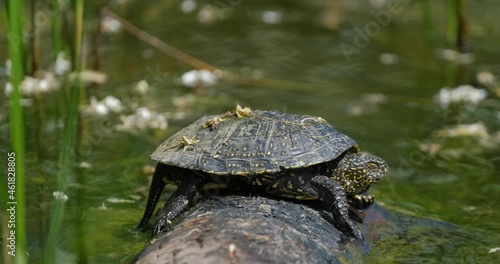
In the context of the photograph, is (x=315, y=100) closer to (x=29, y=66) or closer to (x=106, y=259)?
(x=29, y=66)

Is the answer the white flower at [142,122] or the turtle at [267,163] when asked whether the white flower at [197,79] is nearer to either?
the white flower at [142,122]

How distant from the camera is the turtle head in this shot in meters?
4.72

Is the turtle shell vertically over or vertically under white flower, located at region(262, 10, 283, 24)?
under

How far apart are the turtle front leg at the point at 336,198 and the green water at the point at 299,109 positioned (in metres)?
0.23

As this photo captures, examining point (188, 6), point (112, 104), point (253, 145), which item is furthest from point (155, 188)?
point (188, 6)

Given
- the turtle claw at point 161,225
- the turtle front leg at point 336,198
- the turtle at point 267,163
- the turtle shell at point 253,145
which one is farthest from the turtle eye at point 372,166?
the turtle claw at point 161,225

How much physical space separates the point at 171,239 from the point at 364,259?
44.7 inches

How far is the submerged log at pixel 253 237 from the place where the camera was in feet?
12.2

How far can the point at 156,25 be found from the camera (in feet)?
38.3

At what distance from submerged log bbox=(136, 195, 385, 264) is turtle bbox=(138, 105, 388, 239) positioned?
12cm

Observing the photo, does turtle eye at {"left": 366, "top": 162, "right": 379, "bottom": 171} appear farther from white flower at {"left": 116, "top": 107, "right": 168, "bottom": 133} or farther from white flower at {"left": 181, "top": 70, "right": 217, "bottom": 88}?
white flower at {"left": 181, "top": 70, "right": 217, "bottom": 88}

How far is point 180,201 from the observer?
15.0ft

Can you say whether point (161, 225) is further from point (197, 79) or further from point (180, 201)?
point (197, 79)

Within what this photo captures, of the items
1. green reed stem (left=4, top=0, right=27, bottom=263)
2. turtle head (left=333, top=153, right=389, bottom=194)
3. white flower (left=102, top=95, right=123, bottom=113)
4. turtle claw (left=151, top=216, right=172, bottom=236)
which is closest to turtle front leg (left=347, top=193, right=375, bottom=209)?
turtle head (left=333, top=153, right=389, bottom=194)
